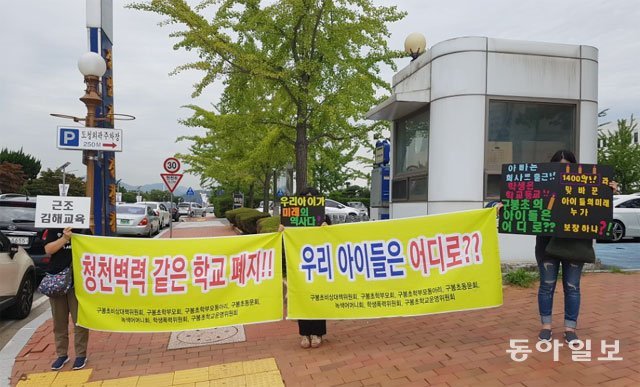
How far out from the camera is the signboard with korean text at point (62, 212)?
14.2 feet

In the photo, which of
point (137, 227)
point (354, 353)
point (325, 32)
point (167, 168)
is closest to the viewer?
point (354, 353)

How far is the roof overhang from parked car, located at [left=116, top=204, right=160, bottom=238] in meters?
12.6

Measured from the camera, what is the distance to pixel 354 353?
466cm

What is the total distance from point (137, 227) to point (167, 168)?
5.00 meters

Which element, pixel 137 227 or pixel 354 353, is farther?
pixel 137 227

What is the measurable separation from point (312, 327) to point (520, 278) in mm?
3915

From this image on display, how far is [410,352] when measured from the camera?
4590 mm

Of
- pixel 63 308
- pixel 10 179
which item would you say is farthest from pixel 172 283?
pixel 10 179

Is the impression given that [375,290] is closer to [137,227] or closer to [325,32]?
[325,32]

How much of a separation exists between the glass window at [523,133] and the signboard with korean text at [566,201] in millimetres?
3252

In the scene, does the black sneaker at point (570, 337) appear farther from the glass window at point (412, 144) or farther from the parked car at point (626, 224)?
the parked car at point (626, 224)

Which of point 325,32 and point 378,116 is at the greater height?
point 325,32

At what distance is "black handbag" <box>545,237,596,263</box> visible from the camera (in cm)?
429

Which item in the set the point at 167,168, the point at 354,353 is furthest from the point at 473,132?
the point at 167,168
